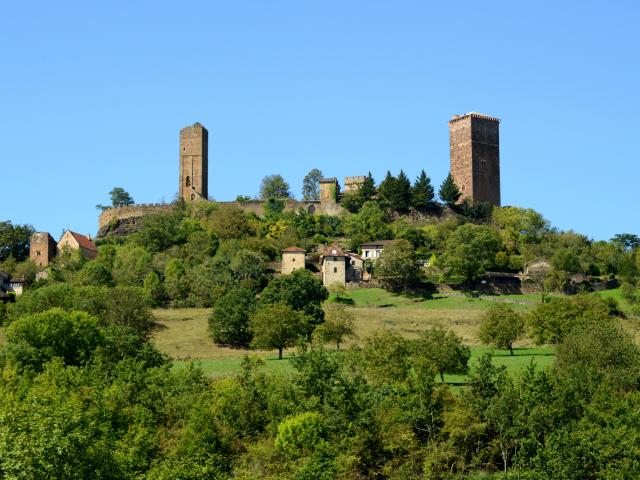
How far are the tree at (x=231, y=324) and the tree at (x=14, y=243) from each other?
30688 millimetres

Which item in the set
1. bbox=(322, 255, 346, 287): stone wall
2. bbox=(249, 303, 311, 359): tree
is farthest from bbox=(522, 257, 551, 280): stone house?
bbox=(249, 303, 311, 359): tree

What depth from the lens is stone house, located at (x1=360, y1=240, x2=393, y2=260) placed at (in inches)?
3489

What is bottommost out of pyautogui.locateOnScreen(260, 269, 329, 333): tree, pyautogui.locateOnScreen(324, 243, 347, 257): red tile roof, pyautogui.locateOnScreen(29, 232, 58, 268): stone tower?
pyautogui.locateOnScreen(260, 269, 329, 333): tree

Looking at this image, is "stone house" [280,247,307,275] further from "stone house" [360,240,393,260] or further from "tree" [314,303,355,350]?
"tree" [314,303,355,350]

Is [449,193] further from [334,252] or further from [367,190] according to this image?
[334,252]

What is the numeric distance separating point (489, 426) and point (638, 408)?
240 inches

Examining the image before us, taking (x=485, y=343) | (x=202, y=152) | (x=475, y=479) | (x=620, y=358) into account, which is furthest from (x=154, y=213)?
(x=475, y=479)

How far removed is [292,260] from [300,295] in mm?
14706

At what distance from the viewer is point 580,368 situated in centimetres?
5219

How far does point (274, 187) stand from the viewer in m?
113

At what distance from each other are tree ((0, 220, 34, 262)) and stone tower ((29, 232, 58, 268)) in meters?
1.47

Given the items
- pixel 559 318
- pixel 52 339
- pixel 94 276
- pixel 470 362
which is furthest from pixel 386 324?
pixel 94 276

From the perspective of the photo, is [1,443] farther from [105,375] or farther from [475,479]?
[105,375]

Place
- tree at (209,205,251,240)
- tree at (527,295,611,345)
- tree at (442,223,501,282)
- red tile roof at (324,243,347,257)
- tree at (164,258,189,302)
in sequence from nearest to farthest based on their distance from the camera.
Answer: tree at (527,295,611,345), tree at (164,258,189,302), tree at (442,223,501,282), red tile roof at (324,243,347,257), tree at (209,205,251,240)
